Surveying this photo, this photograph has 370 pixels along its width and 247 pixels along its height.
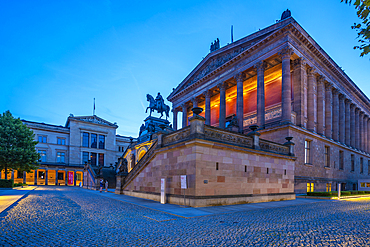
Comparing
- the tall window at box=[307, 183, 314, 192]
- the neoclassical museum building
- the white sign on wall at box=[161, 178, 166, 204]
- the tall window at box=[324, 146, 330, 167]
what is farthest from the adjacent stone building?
the tall window at box=[324, 146, 330, 167]

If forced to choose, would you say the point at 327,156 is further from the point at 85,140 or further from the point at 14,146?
the point at 85,140

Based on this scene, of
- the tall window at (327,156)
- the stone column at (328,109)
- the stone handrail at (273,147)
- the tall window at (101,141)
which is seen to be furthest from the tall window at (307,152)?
the tall window at (101,141)

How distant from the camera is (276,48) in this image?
32219 millimetres

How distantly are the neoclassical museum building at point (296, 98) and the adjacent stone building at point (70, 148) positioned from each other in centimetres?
3558

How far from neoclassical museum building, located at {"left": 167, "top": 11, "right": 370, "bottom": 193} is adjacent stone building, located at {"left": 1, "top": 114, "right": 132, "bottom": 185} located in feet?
117

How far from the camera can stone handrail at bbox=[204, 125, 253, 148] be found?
51.9 feet

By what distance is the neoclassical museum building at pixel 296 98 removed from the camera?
30.7 metres

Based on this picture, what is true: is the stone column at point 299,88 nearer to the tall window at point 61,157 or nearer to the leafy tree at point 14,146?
the leafy tree at point 14,146

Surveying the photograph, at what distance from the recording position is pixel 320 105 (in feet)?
119

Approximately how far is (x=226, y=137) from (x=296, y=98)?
66.6ft

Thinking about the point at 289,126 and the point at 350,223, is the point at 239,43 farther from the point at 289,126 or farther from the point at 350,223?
the point at 350,223

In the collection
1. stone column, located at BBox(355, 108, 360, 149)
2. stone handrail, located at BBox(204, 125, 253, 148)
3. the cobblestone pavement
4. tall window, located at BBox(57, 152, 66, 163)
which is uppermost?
stone column, located at BBox(355, 108, 360, 149)

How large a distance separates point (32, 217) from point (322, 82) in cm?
4120

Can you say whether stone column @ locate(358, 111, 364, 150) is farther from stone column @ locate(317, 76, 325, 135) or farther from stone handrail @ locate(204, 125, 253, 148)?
stone handrail @ locate(204, 125, 253, 148)
